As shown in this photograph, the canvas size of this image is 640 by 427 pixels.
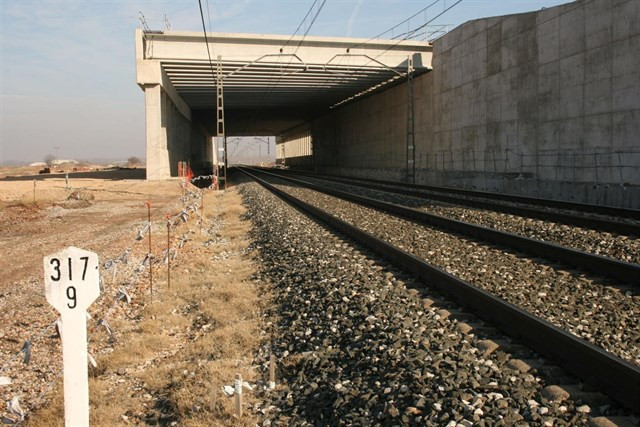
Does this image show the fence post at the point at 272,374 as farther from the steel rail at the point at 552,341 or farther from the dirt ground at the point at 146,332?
the steel rail at the point at 552,341

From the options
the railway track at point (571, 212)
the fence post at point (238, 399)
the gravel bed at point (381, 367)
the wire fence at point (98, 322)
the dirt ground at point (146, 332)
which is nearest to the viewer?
the gravel bed at point (381, 367)

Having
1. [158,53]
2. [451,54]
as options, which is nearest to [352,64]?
[451,54]

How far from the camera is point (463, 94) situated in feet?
108

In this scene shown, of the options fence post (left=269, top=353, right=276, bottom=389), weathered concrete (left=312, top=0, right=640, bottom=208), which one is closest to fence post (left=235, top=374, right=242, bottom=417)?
fence post (left=269, top=353, right=276, bottom=389)

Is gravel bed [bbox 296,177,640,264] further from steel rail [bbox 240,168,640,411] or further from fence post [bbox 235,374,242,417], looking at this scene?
fence post [bbox 235,374,242,417]

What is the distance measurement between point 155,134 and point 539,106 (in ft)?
85.3

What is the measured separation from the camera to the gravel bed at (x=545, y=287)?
18.4ft

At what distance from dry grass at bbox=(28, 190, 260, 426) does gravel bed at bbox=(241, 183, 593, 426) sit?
395mm

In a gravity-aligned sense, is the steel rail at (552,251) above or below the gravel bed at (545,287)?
above

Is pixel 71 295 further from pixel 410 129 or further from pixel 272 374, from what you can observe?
pixel 410 129

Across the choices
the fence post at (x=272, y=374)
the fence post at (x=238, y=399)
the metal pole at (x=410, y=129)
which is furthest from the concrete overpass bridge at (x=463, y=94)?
the fence post at (x=238, y=399)

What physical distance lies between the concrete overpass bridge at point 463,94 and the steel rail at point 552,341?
14.1 meters

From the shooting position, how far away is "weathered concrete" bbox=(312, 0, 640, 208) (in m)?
20.0

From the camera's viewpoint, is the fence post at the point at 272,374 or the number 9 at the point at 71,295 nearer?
the number 9 at the point at 71,295
